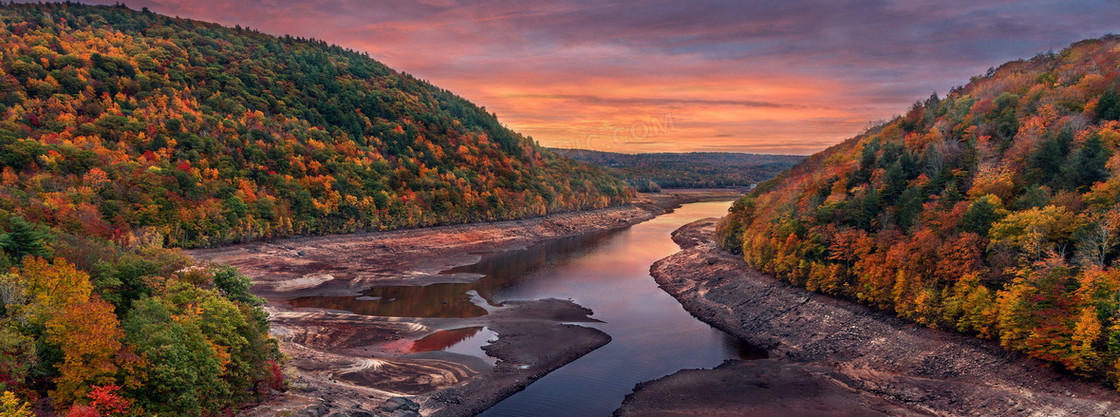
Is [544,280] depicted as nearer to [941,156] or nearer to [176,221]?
[941,156]

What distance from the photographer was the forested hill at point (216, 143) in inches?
3187

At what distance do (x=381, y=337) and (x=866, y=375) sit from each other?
133 ft

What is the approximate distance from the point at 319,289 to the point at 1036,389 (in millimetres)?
72499

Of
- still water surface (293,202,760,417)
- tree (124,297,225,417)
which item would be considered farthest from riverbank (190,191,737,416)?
tree (124,297,225,417)

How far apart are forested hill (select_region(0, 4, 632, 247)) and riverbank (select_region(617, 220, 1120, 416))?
204 feet

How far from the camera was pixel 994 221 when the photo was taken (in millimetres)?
44750

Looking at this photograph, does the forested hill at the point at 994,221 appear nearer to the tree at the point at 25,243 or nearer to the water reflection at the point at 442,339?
the water reflection at the point at 442,339

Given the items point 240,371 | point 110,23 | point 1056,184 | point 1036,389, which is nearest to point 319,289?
point 240,371

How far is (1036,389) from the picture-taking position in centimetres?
3359

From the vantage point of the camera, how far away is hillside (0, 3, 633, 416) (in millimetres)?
25703

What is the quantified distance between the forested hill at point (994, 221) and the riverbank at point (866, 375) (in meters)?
1.47

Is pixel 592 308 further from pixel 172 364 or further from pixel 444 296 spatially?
pixel 172 364

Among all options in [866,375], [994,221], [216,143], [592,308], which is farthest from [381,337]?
[216,143]

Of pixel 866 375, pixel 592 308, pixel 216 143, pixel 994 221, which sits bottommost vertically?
pixel 592 308
